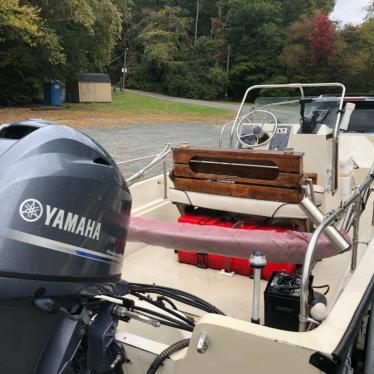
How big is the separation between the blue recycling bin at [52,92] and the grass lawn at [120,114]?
0.56m

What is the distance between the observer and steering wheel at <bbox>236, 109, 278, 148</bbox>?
3700 mm

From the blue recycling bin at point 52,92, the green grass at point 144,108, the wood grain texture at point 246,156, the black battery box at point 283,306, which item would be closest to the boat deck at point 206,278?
the black battery box at point 283,306

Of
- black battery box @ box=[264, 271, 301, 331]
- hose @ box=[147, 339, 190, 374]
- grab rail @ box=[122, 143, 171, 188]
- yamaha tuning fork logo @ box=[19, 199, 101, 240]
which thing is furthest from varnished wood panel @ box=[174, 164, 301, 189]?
yamaha tuning fork logo @ box=[19, 199, 101, 240]

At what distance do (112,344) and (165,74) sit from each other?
34914 mm

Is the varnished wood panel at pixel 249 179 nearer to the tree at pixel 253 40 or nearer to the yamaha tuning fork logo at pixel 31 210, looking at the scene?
the yamaha tuning fork logo at pixel 31 210

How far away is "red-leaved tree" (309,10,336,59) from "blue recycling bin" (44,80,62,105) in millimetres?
17483

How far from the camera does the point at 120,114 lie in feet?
63.9

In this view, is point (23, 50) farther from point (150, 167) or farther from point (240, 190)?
point (240, 190)

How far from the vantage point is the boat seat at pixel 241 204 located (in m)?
2.54

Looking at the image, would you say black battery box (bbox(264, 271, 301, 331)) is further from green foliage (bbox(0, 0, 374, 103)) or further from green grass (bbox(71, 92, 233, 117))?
green grass (bbox(71, 92, 233, 117))

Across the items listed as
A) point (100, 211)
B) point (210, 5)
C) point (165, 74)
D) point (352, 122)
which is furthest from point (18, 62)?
point (210, 5)

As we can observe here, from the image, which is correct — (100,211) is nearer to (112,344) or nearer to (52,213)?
(52,213)

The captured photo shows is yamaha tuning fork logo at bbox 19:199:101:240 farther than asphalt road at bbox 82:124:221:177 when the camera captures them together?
No

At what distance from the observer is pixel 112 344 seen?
144cm
